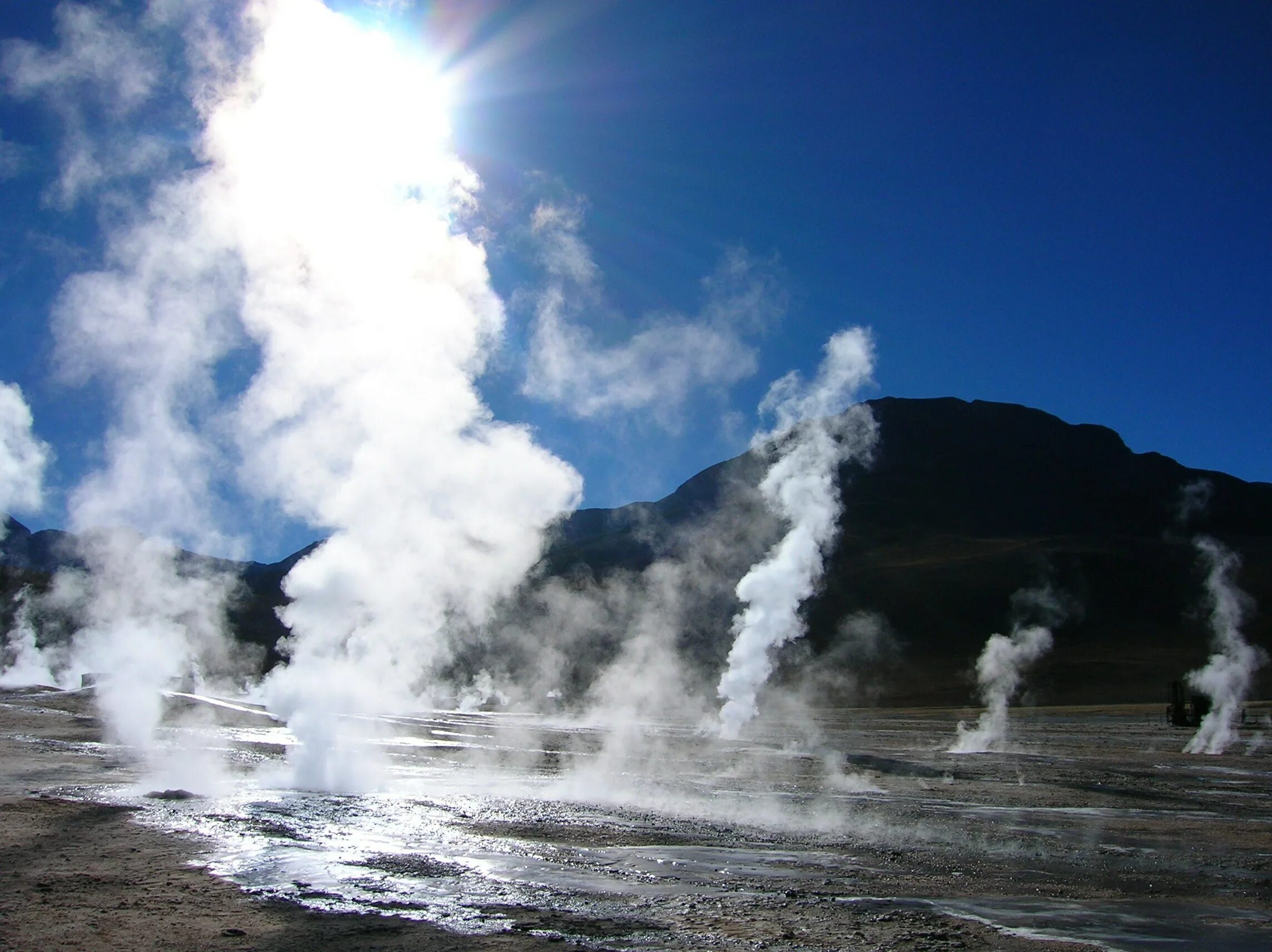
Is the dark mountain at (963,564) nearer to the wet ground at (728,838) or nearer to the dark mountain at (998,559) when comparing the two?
the dark mountain at (998,559)

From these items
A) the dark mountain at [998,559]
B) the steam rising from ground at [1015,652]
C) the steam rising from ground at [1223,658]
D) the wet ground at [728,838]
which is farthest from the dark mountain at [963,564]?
the wet ground at [728,838]

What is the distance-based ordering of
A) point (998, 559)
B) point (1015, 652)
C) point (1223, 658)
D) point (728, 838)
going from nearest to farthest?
point (728, 838), point (1223, 658), point (1015, 652), point (998, 559)

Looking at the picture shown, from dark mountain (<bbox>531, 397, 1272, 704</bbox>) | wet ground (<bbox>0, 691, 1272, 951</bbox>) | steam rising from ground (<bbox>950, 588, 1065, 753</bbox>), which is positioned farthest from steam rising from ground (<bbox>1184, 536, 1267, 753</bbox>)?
steam rising from ground (<bbox>950, 588, 1065, 753</bbox>)

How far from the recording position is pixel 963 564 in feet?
428

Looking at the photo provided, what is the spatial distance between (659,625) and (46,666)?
7162 cm

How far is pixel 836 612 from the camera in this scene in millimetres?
120500

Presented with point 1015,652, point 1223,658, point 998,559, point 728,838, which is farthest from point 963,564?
point 728,838

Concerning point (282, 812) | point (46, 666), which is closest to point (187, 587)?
point (46, 666)

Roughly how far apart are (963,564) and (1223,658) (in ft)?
304

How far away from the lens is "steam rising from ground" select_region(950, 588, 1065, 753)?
8219 cm

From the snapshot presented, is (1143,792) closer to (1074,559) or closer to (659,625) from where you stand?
(659,625)

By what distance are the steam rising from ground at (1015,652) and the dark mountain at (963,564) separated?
1554 millimetres

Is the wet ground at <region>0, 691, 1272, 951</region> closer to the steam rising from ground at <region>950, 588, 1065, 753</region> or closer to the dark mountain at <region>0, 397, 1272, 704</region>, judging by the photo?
the steam rising from ground at <region>950, 588, 1065, 753</region>

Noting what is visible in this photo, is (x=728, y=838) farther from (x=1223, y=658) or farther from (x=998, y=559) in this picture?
(x=998, y=559)
